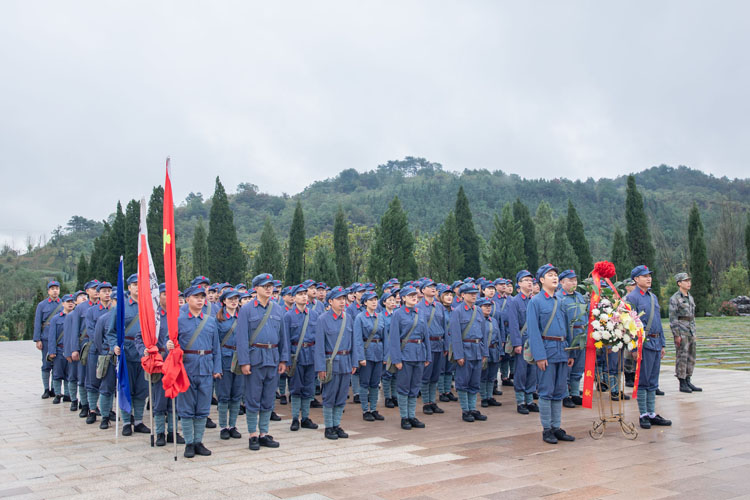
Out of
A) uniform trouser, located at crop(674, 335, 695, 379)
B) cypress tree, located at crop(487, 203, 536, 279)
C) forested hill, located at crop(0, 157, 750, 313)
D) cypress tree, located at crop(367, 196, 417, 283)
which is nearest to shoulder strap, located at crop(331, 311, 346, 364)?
uniform trouser, located at crop(674, 335, 695, 379)

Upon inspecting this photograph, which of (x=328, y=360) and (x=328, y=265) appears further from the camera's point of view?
(x=328, y=265)

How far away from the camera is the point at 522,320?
10000mm

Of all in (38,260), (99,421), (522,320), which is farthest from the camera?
(38,260)

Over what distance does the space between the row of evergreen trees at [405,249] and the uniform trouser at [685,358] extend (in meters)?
21.8

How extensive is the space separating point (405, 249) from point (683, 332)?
22.0 metres

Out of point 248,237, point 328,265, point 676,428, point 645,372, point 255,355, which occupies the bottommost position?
point 676,428

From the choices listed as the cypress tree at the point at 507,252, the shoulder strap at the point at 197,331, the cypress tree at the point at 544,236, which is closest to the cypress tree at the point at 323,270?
the cypress tree at the point at 507,252

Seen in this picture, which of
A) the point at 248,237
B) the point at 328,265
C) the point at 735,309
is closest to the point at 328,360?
the point at 328,265

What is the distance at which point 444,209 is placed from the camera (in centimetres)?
7706

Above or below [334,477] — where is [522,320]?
above

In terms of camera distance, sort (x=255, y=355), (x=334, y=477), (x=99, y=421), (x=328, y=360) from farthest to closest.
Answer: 1. (x=99, y=421)
2. (x=328, y=360)
3. (x=255, y=355)
4. (x=334, y=477)

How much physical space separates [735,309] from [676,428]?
29333mm

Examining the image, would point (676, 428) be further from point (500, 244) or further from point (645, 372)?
point (500, 244)

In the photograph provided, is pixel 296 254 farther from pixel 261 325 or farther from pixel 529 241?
pixel 261 325
